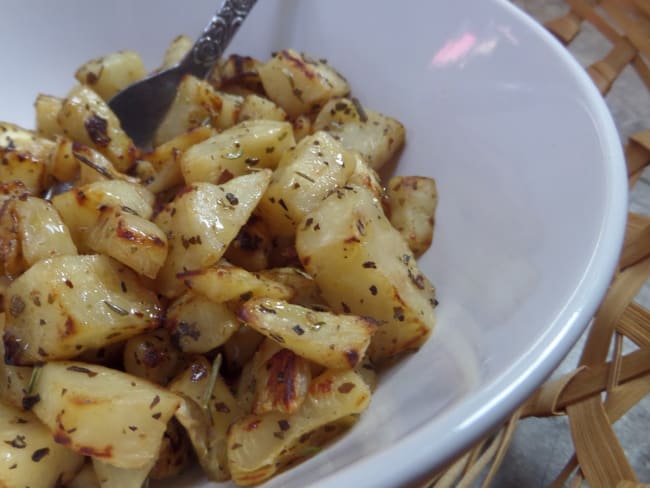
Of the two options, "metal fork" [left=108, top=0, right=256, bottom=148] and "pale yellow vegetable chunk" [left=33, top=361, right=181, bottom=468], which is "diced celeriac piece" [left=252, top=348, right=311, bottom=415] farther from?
"metal fork" [left=108, top=0, right=256, bottom=148]

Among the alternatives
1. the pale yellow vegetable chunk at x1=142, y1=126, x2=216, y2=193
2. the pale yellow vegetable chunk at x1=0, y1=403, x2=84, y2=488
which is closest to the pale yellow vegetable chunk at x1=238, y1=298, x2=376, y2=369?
the pale yellow vegetable chunk at x1=0, y1=403, x2=84, y2=488

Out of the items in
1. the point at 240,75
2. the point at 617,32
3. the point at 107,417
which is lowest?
the point at 107,417

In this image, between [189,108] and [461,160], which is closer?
[461,160]

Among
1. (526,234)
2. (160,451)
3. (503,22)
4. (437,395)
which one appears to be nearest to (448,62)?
(503,22)

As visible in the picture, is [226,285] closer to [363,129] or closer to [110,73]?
[363,129]

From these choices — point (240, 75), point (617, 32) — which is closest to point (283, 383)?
point (240, 75)

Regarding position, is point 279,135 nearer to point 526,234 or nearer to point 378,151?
point 378,151

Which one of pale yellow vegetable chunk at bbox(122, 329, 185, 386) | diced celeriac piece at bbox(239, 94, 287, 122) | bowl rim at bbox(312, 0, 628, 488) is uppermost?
bowl rim at bbox(312, 0, 628, 488)
